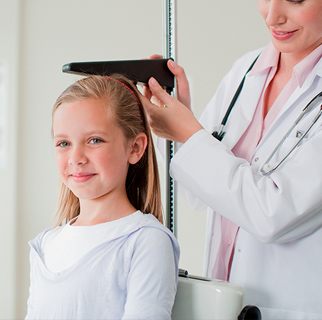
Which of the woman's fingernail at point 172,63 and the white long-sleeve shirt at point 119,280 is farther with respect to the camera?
the woman's fingernail at point 172,63

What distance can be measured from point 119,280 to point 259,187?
0.32 m

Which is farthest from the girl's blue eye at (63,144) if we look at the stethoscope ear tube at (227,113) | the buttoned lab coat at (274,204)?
the stethoscope ear tube at (227,113)

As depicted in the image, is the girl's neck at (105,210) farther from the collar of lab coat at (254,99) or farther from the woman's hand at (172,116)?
the collar of lab coat at (254,99)

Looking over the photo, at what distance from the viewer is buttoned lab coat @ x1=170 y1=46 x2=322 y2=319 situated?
3.06 feet

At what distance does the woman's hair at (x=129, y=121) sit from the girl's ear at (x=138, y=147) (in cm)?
1

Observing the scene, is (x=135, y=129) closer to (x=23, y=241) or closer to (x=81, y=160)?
(x=81, y=160)

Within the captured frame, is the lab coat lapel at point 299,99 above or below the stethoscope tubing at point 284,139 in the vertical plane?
above

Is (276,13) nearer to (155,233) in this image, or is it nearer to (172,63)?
(172,63)

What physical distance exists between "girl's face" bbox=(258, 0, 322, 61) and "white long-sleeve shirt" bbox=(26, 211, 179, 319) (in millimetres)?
482

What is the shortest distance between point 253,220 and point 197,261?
172cm

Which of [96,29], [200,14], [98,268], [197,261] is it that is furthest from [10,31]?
[98,268]

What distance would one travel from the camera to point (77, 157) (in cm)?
94

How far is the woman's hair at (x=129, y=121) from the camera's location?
101cm

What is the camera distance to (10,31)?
293 cm
